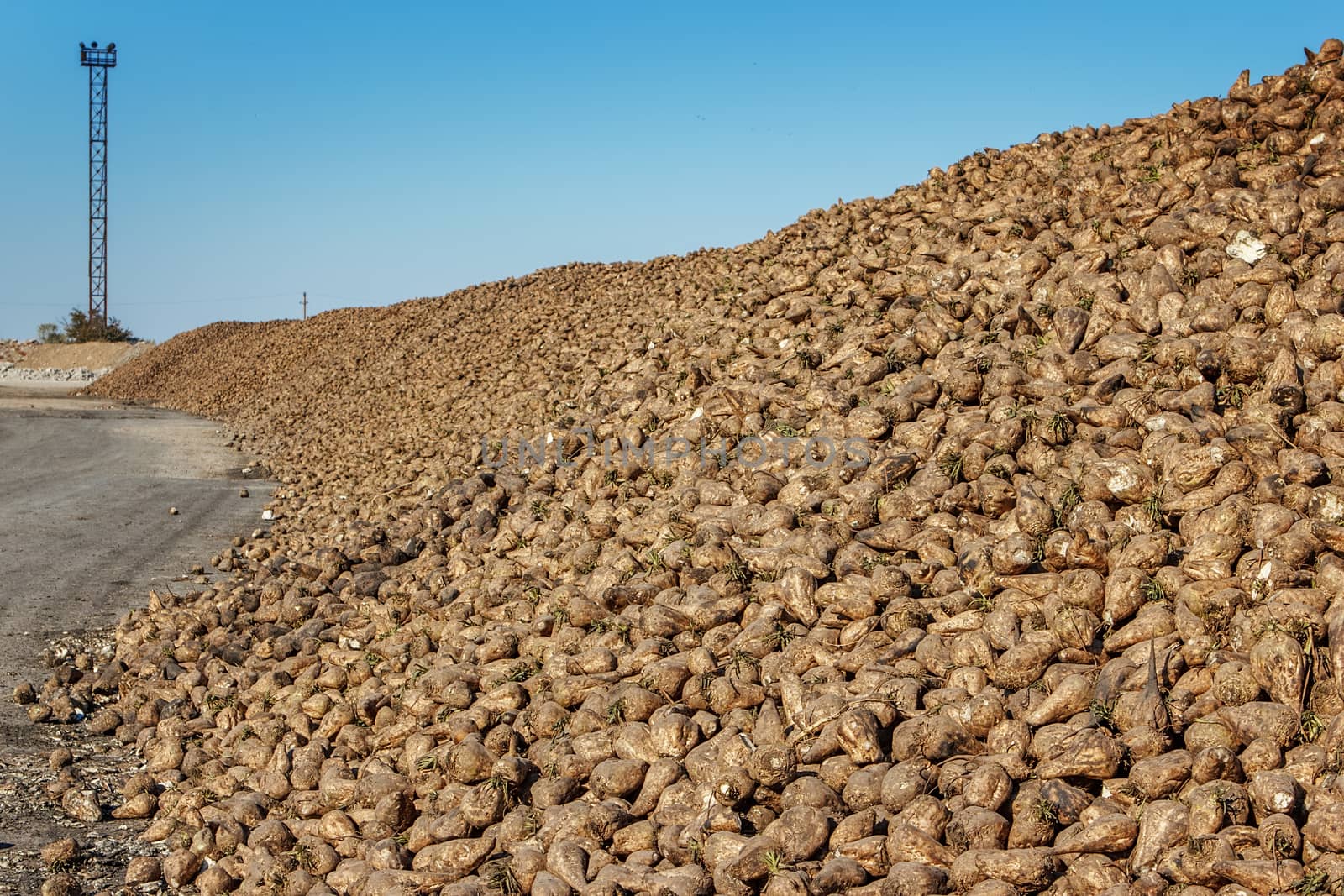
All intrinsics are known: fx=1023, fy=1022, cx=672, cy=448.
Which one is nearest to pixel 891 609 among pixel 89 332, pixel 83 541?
pixel 83 541

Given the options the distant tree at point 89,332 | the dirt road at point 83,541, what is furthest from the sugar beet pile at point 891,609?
the distant tree at point 89,332

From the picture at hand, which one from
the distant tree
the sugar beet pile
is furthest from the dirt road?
the distant tree

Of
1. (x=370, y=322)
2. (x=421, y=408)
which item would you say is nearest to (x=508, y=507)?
(x=421, y=408)

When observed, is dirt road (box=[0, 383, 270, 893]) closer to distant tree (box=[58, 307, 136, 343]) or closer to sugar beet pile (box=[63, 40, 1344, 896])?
sugar beet pile (box=[63, 40, 1344, 896])

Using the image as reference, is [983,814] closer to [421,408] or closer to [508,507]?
[508,507]

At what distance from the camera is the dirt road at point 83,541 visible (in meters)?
5.63

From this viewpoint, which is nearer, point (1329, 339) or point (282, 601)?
point (1329, 339)

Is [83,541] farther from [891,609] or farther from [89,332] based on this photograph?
[89,332]

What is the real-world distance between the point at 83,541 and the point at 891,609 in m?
10.1

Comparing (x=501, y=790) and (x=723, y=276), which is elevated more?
(x=723, y=276)

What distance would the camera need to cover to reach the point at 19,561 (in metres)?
10.4

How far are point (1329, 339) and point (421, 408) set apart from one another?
1270 cm

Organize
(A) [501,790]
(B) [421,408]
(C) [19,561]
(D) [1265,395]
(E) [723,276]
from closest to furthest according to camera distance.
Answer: (A) [501,790], (D) [1265,395], (C) [19,561], (E) [723,276], (B) [421,408]

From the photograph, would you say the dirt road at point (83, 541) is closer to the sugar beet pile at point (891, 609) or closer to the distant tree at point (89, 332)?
the sugar beet pile at point (891, 609)
